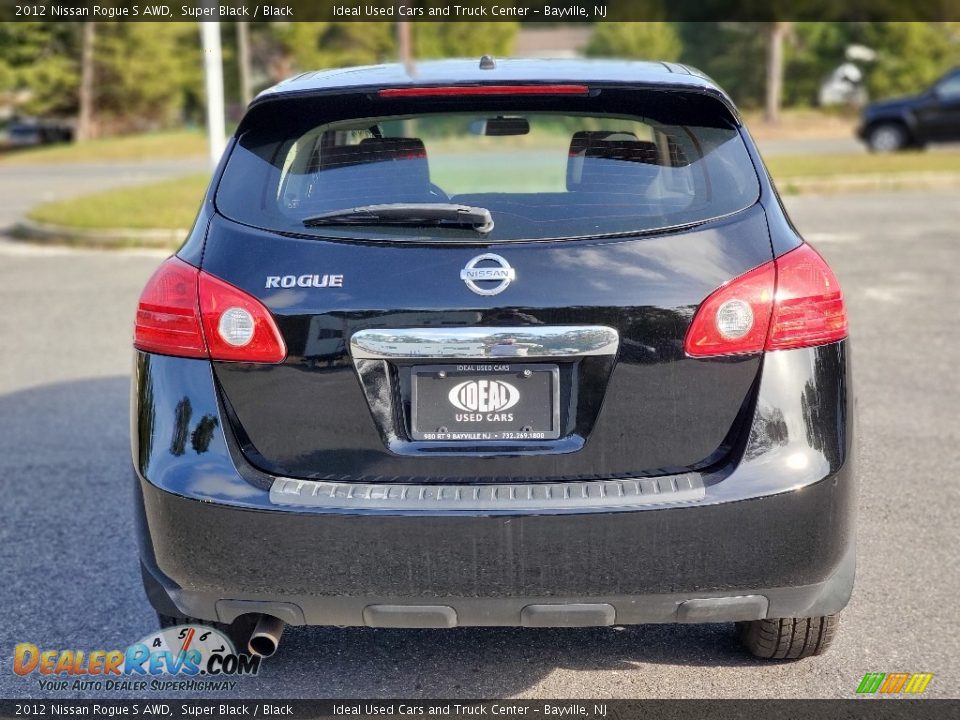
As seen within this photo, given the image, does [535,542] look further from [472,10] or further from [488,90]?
[472,10]

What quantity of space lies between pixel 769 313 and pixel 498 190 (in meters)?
0.82

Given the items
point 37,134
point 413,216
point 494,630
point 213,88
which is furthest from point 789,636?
point 37,134

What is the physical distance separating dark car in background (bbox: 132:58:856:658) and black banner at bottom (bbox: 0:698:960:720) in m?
0.37

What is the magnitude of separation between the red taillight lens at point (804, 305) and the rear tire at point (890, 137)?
87.6 ft

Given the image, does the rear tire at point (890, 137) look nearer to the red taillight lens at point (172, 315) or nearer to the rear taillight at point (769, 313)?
the rear taillight at point (769, 313)

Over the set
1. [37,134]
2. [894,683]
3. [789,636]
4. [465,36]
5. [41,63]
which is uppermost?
[789,636]

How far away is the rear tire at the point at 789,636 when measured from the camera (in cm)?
331

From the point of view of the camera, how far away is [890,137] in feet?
91.9

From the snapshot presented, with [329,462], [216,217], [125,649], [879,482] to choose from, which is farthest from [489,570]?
[879,482]

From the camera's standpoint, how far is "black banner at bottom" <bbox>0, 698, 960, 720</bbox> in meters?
3.15

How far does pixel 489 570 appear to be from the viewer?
281cm

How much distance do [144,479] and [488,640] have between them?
1.22 m

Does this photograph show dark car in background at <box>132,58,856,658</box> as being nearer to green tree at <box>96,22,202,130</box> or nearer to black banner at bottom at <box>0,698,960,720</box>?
black banner at bottom at <box>0,698,960,720</box>

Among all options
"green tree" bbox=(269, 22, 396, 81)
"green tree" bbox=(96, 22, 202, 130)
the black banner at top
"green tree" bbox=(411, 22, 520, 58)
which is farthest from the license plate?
"green tree" bbox=(411, 22, 520, 58)
